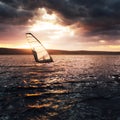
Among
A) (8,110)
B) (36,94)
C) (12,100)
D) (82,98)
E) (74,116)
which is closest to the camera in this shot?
(74,116)

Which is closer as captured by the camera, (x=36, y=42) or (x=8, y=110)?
(x=8, y=110)

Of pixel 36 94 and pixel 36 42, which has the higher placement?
pixel 36 42

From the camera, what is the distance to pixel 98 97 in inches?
1238

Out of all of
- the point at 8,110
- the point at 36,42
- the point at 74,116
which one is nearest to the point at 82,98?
the point at 74,116

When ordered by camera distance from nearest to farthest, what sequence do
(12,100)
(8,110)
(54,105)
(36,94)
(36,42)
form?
(8,110) < (54,105) < (12,100) < (36,94) < (36,42)

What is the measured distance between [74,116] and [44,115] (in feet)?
10.8

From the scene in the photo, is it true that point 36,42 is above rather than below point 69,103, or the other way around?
above

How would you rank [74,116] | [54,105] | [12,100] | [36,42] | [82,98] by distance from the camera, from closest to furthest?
[74,116] < [54,105] < [12,100] < [82,98] < [36,42]

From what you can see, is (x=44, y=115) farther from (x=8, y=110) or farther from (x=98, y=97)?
(x=98, y=97)

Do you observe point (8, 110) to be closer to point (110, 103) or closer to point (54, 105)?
point (54, 105)

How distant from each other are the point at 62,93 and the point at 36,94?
4.31 m

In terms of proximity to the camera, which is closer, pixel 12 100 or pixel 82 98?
pixel 12 100

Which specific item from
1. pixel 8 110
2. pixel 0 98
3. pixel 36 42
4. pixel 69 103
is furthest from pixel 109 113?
pixel 36 42

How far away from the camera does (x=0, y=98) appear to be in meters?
29.7
